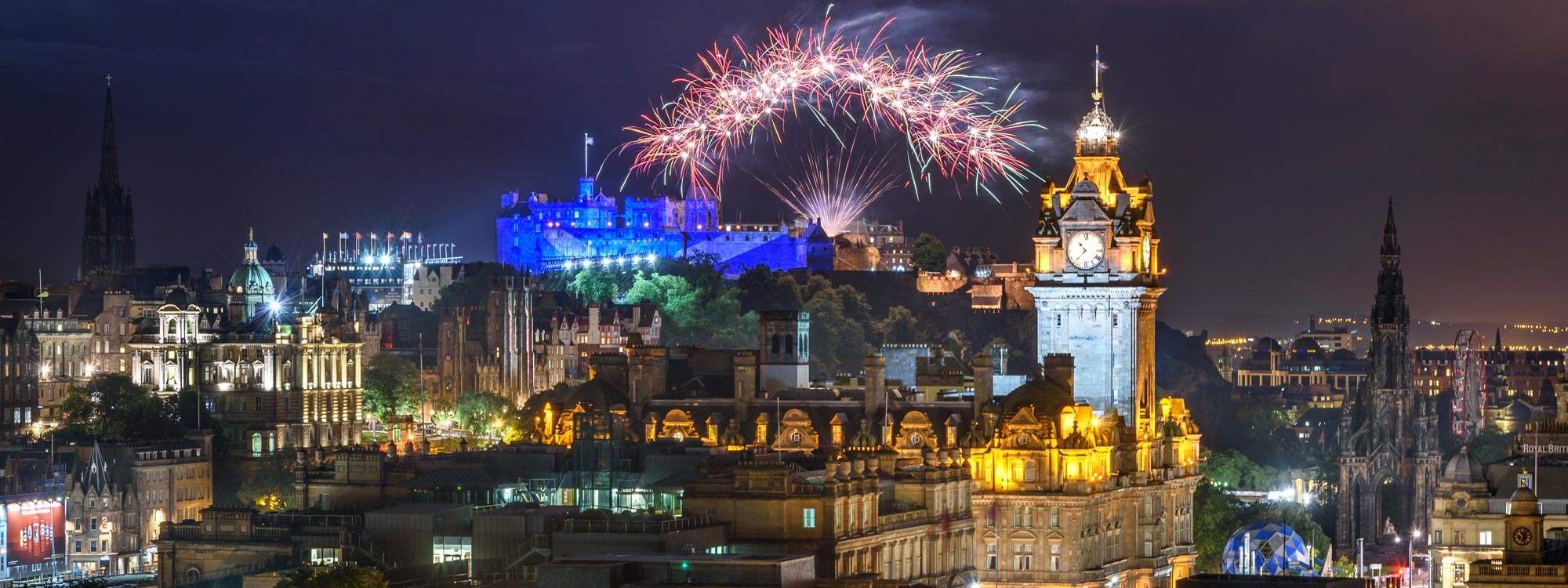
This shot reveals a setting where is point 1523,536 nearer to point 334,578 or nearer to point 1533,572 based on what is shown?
point 1533,572

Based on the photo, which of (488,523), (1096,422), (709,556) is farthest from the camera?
(1096,422)

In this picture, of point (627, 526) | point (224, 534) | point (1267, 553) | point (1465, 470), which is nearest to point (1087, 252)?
point (1267, 553)

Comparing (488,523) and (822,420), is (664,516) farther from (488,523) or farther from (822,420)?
(822,420)

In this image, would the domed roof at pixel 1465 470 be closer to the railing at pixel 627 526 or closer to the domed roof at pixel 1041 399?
the domed roof at pixel 1041 399

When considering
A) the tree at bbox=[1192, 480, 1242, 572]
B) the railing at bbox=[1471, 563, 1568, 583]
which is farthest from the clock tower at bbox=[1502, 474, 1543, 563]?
the tree at bbox=[1192, 480, 1242, 572]

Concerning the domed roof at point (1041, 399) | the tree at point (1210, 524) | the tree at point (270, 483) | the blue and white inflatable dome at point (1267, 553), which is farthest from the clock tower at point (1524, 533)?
the tree at point (270, 483)

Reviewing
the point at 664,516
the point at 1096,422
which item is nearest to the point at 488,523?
the point at 664,516
